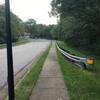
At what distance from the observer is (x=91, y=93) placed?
899 centimetres

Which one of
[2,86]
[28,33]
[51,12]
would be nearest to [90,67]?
[2,86]

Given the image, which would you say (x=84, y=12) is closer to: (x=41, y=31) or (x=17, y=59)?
(x=17, y=59)

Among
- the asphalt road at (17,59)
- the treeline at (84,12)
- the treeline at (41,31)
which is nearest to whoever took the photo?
the asphalt road at (17,59)

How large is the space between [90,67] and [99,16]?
43.6ft

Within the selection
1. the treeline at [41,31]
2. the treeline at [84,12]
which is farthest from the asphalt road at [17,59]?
the treeline at [41,31]

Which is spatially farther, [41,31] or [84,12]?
[41,31]

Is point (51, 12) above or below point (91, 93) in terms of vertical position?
above

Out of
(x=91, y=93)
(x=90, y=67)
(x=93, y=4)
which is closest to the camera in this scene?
(x=91, y=93)

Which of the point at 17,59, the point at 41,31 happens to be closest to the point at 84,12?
the point at 17,59

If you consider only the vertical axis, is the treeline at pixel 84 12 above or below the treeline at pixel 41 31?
above

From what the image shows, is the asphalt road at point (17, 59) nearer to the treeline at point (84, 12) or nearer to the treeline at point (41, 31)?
the treeline at point (84, 12)

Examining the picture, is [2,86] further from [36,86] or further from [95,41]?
[95,41]

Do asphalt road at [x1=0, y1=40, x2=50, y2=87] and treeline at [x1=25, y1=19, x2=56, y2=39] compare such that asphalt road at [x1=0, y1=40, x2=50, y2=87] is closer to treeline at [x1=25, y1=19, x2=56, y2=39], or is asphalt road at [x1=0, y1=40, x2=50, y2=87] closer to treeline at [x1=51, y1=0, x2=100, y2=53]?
treeline at [x1=51, y1=0, x2=100, y2=53]

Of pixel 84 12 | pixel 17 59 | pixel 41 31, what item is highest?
pixel 84 12
